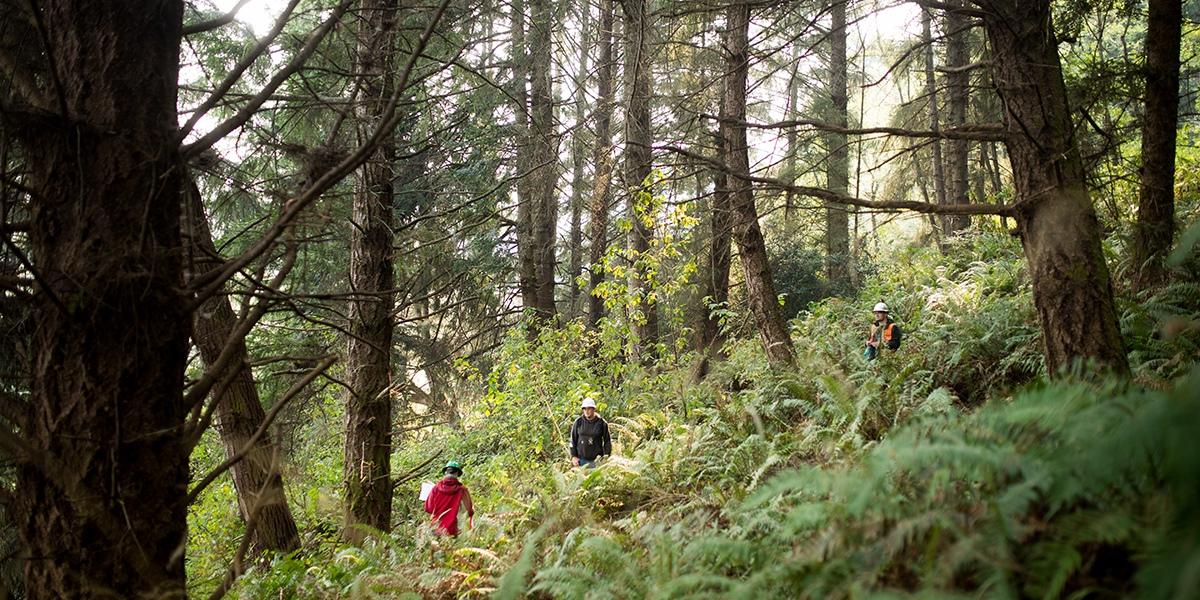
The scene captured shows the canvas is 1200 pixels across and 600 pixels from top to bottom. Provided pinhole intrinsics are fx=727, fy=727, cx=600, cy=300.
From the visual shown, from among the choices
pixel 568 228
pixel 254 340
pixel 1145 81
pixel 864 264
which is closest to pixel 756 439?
pixel 1145 81

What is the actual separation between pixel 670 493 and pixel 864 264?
13.0m

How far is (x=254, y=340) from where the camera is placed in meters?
11.2

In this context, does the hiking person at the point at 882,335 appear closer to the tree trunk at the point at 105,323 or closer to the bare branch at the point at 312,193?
the bare branch at the point at 312,193

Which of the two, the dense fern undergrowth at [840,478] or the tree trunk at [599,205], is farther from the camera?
the tree trunk at [599,205]

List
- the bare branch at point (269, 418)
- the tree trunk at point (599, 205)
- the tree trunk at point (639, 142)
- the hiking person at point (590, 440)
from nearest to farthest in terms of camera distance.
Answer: the bare branch at point (269, 418), the tree trunk at point (639, 142), the hiking person at point (590, 440), the tree trunk at point (599, 205)

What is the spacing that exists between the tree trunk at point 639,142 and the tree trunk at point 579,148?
59cm

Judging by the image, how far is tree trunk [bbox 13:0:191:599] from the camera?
2.82 metres

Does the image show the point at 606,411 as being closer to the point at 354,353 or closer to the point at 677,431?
the point at 677,431

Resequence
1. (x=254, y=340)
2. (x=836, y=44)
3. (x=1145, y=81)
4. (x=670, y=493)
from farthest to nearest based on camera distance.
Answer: (x=836, y=44) → (x=254, y=340) → (x=1145, y=81) → (x=670, y=493)

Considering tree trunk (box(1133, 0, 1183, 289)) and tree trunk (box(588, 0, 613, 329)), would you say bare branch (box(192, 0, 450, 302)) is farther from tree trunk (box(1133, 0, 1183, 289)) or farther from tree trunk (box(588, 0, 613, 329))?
tree trunk (box(588, 0, 613, 329))

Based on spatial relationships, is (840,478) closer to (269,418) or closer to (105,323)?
(269,418)

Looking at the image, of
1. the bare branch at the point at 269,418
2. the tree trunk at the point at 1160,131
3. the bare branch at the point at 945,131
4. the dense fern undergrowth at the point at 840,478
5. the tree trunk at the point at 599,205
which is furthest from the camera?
the tree trunk at the point at 599,205

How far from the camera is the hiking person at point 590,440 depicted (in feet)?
31.2

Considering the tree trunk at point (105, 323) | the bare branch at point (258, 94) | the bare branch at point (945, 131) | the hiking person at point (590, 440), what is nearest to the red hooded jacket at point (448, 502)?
the hiking person at point (590, 440)
